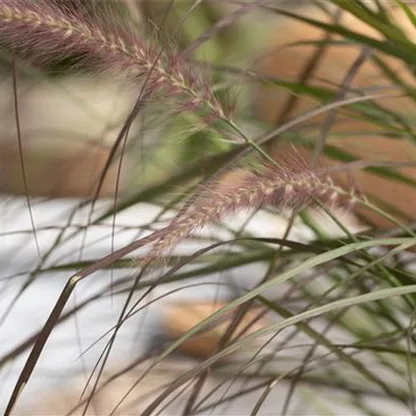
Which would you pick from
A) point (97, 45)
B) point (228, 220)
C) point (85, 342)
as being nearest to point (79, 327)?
point (85, 342)

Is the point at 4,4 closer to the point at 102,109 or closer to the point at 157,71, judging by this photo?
the point at 157,71

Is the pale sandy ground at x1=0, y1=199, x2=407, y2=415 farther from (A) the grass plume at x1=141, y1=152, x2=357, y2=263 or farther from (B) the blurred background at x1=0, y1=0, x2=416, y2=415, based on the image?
(A) the grass plume at x1=141, y1=152, x2=357, y2=263

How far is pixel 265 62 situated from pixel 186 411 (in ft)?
2.80

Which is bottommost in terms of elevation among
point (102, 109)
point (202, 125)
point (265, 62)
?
point (202, 125)

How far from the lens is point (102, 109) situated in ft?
6.27

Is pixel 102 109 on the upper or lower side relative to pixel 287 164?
upper

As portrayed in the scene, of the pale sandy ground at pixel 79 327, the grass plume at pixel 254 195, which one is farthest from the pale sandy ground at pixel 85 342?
the grass plume at pixel 254 195

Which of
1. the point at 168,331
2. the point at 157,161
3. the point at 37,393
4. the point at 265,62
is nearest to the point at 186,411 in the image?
the point at 157,161

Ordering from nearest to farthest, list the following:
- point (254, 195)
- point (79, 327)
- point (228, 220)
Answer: point (254, 195) < point (228, 220) < point (79, 327)

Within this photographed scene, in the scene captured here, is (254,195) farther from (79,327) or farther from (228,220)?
(79,327)

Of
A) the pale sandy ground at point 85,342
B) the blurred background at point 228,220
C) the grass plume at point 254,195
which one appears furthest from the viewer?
the pale sandy ground at point 85,342

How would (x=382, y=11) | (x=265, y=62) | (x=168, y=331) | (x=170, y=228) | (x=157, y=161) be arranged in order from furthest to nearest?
(x=168, y=331) < (x=265, y=62) < (x=157, y=161) < (x=382, y=11) < (x=170, y=228)

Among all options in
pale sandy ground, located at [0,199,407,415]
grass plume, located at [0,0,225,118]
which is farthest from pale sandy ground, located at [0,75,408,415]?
grass plume, located at [0,0,225,118]

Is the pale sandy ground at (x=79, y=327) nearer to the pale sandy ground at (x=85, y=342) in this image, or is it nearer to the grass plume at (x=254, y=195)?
the pale sandy ground at (x=85, y=342)
